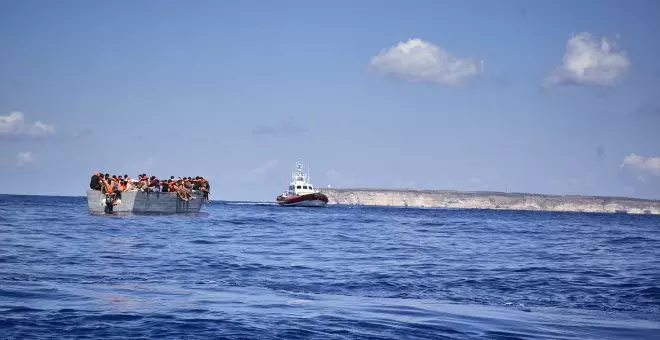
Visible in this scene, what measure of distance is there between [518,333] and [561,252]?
1956cm

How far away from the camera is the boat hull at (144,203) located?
161ft

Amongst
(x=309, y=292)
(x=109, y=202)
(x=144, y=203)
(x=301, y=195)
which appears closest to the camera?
(x=309, y=292)

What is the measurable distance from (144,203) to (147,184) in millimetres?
2923

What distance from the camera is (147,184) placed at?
5456 cm

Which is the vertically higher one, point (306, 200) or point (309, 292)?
point (306, 200)

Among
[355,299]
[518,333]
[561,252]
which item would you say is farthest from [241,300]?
[561,252]

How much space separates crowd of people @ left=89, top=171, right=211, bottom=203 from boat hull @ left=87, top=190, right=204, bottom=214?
0.47 metres

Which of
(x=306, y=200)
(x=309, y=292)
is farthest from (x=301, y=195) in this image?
(x=309, y=292)

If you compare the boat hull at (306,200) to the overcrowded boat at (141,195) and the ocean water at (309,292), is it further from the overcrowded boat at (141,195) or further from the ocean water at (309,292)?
the ocean water at (309,292)

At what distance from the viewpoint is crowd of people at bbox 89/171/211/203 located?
4872cm

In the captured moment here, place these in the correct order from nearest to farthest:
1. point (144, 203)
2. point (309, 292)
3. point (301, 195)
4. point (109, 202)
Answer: point (309, 292), point (109, 202), point (144, 203), point (301, 195)

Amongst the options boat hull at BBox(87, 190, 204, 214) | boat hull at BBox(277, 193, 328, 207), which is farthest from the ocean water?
boat hull at BBox(277, 193, 328, 207)

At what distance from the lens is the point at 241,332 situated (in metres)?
9.60

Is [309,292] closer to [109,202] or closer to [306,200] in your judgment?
[109,202]
